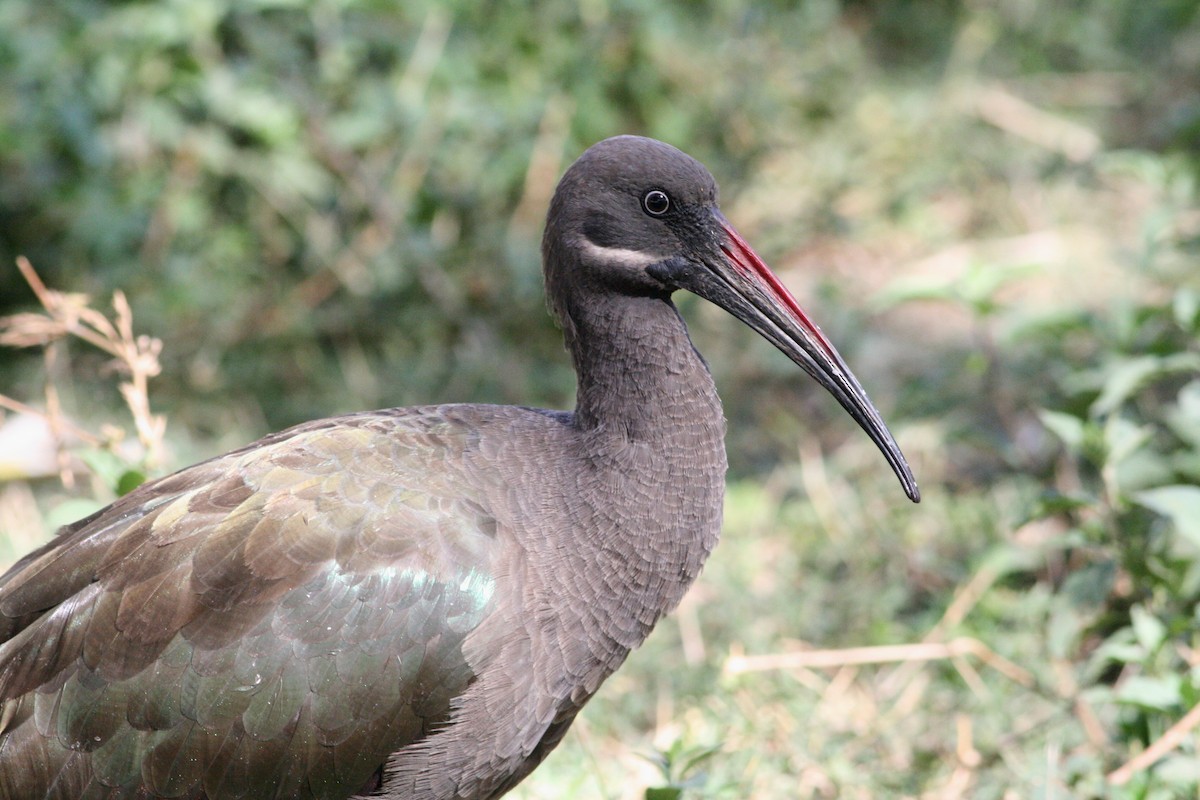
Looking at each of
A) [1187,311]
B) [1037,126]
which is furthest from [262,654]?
[1037,126]

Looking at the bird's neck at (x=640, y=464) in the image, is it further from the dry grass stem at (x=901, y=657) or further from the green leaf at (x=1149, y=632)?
the green leaf at (x=1149, y=632)

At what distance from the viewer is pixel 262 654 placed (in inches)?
110

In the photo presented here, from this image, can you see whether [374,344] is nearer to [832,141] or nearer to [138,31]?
[138,31]

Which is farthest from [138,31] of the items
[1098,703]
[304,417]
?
[1098,703]

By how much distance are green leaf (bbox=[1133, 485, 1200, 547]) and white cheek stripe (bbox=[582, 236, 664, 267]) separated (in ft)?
5.04

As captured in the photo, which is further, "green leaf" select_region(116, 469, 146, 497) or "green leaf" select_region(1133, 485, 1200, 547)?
"green leaf" select_region(1133, 485, 1200, 547)

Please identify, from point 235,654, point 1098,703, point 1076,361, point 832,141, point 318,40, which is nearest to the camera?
point 235,654

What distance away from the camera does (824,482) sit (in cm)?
514

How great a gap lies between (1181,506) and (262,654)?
7.74 ft

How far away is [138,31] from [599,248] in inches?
123

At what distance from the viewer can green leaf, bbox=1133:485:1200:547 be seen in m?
3.53

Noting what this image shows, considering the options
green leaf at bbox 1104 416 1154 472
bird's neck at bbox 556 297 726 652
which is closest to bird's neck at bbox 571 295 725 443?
bird's neck at bbox 556 297 726 652

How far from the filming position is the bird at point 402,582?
9.22 ft

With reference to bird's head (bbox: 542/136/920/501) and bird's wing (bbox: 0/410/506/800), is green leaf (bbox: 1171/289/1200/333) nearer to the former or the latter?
bird's head (bbox: 542/136/920/501)
